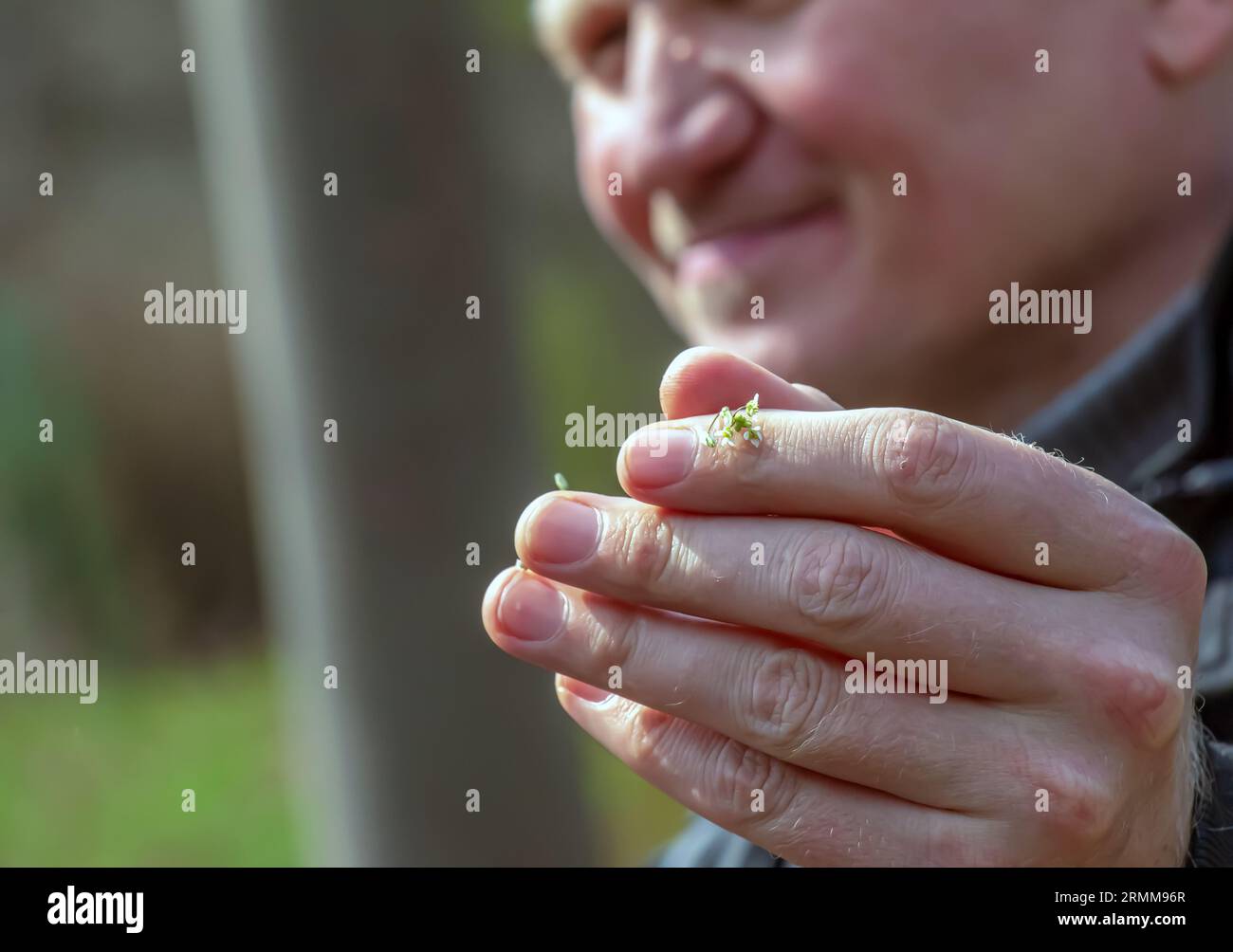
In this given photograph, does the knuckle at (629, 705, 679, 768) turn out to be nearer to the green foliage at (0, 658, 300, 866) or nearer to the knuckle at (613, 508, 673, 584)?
the knuckle at (613, 508, 673, 584)

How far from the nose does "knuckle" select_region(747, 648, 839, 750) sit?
570mm

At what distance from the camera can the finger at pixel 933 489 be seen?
57 centimetres

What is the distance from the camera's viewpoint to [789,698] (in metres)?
0.61

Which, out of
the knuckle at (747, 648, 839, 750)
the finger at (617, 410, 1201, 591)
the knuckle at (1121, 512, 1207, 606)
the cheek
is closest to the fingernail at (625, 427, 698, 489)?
the finger at (617, 410, 1201, 591)

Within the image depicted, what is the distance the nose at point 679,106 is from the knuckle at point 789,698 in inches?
22.4

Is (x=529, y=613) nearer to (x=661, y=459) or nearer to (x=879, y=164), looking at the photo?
(x=661, y=459)

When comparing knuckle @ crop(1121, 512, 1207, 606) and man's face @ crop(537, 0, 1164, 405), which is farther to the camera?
man's face @ crop(537, 0, 1164, 405)

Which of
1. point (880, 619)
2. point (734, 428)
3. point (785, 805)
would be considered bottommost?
point (785, 805)

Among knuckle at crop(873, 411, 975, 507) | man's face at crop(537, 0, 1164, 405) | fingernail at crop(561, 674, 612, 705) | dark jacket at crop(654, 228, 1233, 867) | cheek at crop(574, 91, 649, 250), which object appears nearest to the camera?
knuckle at crop(873, 411, 975, 507)

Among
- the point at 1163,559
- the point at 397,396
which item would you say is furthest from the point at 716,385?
the point at 397,396

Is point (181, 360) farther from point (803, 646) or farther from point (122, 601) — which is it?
point (803, 646)

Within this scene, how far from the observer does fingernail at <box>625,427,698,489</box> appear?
59 centimetres

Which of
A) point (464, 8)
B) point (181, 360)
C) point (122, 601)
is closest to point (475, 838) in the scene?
point (464, 8)

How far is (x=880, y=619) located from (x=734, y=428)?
125mm
